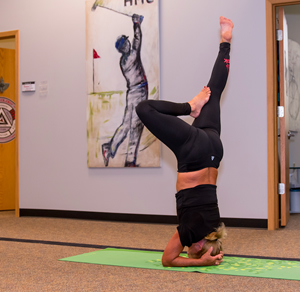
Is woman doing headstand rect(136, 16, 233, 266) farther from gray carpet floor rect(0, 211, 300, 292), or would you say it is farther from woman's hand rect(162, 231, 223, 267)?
gray carpet floor rect(0, 211, 300, 292)

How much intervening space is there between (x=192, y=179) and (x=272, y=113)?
5.76 ft

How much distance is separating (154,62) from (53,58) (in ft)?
4.28

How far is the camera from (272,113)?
3766 millimetres

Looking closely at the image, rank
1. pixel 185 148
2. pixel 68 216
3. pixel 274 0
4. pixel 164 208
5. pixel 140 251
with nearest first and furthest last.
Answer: pixel 185 148 → pixel 140 251 → pixel 274 0 → pixel 164 208 → pixel 68 216

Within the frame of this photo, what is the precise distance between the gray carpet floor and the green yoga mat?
79mm

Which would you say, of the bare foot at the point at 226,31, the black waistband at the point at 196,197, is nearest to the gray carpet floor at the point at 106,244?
the black waistband at the point at 196,197

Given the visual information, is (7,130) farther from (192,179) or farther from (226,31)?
(192,179)

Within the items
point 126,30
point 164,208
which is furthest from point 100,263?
point 126,30

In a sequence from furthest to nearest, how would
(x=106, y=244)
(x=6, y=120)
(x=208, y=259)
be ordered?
(x=6, y=120), (x=106, y=244), (x=208, y=259)

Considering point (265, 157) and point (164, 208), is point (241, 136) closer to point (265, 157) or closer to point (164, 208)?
point (265, 157)

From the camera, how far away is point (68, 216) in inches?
181

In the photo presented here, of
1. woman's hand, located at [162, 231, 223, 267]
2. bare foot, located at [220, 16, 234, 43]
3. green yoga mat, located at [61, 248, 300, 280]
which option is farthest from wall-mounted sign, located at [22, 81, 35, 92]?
woman's hand, located at [162, 231, 223, 267]

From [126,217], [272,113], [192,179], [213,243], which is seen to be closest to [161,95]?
[272,113]

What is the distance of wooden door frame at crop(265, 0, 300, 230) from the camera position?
375cm
